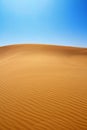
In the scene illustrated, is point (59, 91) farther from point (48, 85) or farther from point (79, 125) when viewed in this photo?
point (79, 125)

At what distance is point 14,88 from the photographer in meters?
6.86

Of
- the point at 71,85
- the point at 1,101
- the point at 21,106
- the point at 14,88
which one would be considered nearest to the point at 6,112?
the point at 21,106

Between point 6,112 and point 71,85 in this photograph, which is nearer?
point 6,112

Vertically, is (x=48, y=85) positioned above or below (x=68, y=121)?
above

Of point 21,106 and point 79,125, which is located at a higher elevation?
point 21,106

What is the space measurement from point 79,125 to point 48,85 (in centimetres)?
337

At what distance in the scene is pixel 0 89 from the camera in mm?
7004

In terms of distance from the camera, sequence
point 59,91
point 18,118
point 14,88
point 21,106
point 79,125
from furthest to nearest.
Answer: point 14,88
point 59,91
point 21,106
point 18,118
point 79,125

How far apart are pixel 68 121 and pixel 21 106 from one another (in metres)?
1.72

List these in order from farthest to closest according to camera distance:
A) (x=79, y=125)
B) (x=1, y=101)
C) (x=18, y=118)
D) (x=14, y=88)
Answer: (x=14, y=88) → (x=1, y=101) → (x=18, y=118) → (x=79, y=125)

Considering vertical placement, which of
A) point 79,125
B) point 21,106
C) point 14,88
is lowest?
point 79,125

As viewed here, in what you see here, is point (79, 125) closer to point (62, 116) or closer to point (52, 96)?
point (62, 116)

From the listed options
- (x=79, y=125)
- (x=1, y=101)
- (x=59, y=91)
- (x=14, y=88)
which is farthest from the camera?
(x=14, y=88)

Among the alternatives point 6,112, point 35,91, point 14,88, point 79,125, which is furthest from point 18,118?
point 14,88
